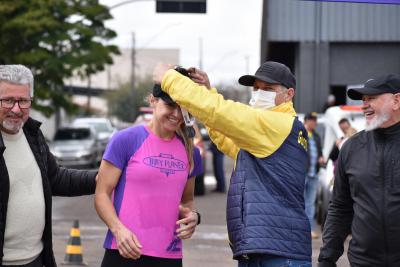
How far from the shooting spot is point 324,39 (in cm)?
3170

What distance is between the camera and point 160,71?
187 inches

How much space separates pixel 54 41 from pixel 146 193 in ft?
88.5

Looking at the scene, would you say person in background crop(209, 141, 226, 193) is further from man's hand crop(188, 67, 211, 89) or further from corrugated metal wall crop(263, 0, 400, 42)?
man's hand crop(188, 67, 211, 89)

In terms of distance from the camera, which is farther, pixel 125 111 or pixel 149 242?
pixel 125 111

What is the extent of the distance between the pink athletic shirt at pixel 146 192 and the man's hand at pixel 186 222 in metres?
0.04

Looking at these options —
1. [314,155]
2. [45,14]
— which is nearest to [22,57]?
[45,14]

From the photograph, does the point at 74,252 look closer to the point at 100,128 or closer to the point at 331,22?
the point at 331,22

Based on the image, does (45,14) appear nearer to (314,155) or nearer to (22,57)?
(22,57)

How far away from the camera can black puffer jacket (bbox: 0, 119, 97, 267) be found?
183 inches

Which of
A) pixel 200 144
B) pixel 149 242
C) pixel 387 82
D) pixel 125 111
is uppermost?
pixel 387 82

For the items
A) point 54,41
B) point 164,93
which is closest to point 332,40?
point 54,41

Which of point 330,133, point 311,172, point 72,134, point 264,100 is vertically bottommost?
point 72,134

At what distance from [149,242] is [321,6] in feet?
89.6

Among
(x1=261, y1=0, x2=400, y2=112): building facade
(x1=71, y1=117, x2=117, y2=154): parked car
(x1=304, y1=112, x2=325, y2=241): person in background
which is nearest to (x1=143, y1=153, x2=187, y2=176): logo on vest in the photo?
(x1=304, y1=112, x2=325, y2=241): person in background
